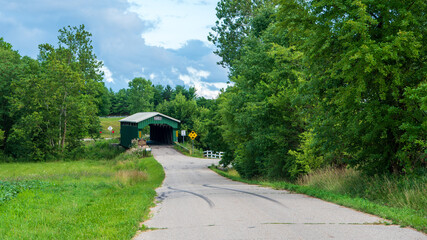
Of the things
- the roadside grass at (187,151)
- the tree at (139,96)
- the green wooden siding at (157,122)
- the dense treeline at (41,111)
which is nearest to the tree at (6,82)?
the dense treeline at (41,111)

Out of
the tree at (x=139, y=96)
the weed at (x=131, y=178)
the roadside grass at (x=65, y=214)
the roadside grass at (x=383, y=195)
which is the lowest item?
the weed at (x=131, y=178)

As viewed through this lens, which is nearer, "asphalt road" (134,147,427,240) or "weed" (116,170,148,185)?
"asphalt road" (134,147,427,240)

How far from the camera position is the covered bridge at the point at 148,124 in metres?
49.0

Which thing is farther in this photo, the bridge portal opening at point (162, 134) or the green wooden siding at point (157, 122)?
the bridge portal opening at point (162, 134)

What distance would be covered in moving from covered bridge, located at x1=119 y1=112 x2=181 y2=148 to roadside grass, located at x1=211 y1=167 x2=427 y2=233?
37385 mm

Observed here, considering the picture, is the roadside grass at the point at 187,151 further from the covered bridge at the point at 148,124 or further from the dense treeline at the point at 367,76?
the dense treeline at the point at 367,76

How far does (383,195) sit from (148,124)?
139 feet

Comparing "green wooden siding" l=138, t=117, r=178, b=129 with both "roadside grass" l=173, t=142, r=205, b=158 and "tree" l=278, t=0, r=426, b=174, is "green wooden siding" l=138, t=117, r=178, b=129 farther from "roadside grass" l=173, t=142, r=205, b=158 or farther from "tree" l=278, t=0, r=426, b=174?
"tree" l=278, t=0, r=426, b=174

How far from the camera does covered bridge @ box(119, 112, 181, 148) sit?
1930 inches

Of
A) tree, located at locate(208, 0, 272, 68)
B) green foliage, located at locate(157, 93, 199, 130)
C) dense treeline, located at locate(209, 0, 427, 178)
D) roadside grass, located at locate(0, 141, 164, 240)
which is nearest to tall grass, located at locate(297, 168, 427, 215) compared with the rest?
dense treeline, located at locate(209, 0, 427, 178)

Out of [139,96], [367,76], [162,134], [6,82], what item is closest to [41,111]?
[6,82]

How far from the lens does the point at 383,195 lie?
33.0 feet

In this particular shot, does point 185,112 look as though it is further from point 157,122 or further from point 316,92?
point 316,92

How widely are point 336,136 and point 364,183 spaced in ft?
6.14
